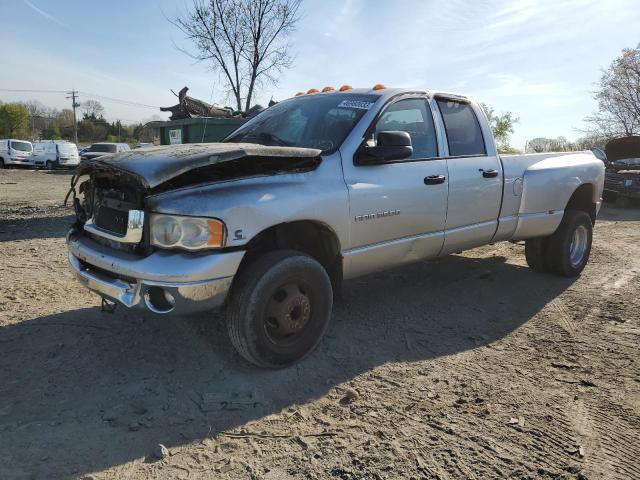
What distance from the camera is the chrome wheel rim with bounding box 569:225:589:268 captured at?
5688mm

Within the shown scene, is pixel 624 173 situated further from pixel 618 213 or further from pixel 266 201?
pixel 266 201

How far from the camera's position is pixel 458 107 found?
461 centimetres

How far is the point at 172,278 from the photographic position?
2695mm

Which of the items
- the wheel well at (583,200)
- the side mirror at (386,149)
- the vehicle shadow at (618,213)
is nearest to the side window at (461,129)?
the side mirror at (386,149)

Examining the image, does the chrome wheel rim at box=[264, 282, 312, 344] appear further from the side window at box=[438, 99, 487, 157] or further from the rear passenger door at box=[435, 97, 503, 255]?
the side window at box=[438, 99, 487, 157]

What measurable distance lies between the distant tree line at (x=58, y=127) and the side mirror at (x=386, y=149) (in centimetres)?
4099

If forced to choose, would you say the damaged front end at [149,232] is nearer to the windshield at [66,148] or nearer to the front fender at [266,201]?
the front fender at [266,201]

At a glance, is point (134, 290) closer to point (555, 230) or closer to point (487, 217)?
point (487, 217)

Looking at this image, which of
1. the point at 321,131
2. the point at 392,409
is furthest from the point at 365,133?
the point at 392,409

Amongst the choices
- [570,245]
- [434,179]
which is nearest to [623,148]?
[570,245]

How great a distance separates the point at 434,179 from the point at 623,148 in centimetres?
1343

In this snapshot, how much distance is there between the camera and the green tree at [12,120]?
5169cm

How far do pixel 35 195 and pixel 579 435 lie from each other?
1388cm

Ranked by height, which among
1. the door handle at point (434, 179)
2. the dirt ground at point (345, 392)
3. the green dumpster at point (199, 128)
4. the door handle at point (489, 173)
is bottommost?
the dirt ground at point (345, 392)
